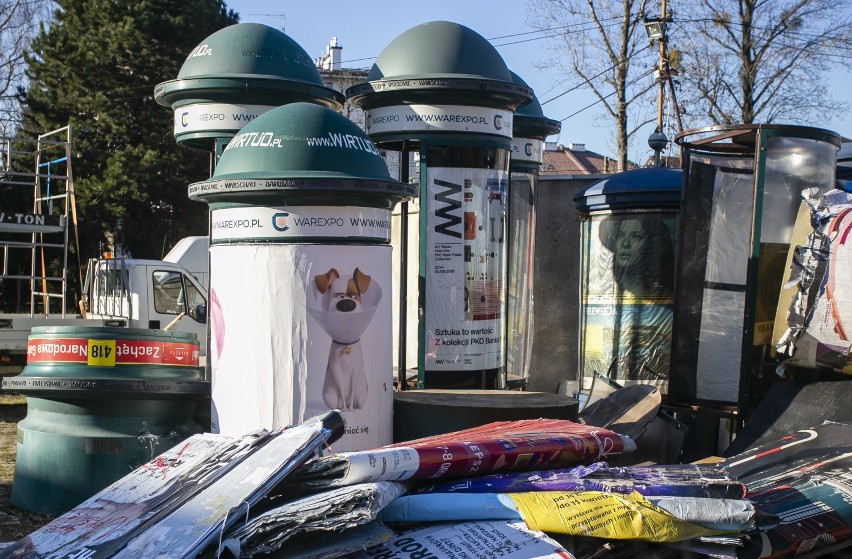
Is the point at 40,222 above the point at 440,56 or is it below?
below

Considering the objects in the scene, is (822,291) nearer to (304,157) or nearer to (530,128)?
(304,157)

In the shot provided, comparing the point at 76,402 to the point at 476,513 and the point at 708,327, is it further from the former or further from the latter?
the point at 708,327

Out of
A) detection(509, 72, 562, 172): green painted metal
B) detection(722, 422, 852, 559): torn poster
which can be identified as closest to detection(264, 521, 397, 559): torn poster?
detection(722, 422, 852, 559): torn poster

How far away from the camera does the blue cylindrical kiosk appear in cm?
848

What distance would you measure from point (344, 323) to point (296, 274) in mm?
404

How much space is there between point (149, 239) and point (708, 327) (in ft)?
67.3

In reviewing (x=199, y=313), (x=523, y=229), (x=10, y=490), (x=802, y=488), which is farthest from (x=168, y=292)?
(x=802, y=488)

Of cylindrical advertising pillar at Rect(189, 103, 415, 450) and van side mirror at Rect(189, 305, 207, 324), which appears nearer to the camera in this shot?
cylindrical advertising pillar at Rect(189, 103, 415, 450)

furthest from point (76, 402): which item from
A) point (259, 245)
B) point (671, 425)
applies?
point (671, 425)

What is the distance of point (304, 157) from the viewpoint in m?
5.70

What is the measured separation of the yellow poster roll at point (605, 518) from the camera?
151 inches

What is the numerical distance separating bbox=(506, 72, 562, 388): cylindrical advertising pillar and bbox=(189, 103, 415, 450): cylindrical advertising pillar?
12.1 feet

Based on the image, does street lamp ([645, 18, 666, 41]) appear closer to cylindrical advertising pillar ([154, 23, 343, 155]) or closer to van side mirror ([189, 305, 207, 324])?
van side mirror ([189, 305, 207, 324])

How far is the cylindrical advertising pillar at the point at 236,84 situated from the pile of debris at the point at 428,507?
337 centimetres
